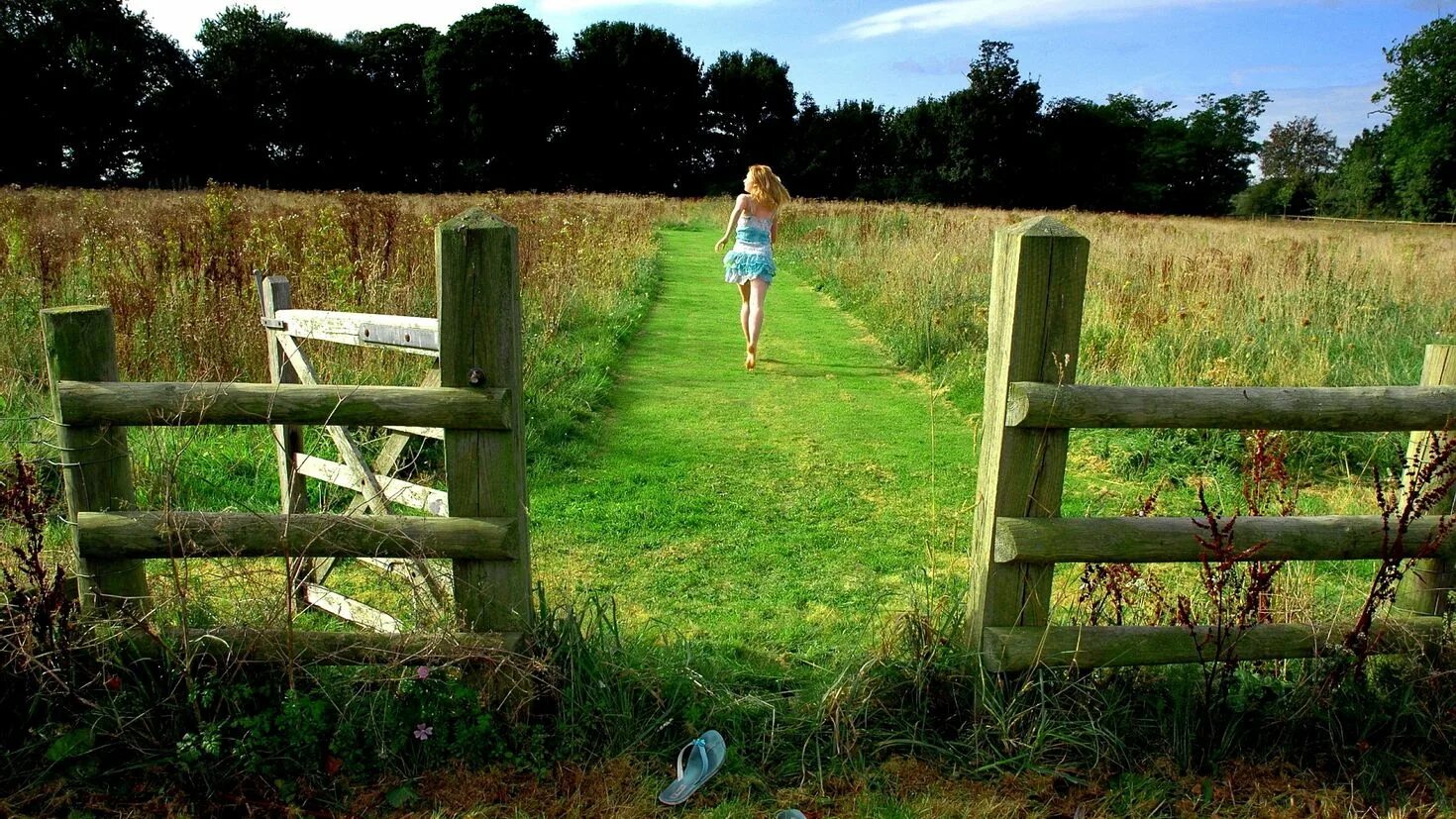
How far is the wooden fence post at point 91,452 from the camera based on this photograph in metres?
3.01

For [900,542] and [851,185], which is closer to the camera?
[900,542]

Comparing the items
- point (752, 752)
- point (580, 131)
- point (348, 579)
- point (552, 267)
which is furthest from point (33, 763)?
point (580, 131)

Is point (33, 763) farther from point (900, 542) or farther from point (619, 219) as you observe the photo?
point (619, 219)

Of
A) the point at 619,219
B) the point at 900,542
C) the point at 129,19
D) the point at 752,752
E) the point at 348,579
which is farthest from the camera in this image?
the point at 129,19

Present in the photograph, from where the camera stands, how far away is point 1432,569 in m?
3.39

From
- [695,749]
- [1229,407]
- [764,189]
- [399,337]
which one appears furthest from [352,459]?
[764,189]

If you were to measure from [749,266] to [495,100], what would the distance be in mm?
51946

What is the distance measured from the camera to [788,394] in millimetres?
8883

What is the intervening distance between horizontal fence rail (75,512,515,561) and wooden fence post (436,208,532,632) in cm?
10

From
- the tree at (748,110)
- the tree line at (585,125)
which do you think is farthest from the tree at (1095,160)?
the tree at (748,110)

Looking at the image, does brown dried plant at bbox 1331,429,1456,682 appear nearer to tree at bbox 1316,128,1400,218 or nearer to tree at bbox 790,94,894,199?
tree at bbox 1316,128,1400,218

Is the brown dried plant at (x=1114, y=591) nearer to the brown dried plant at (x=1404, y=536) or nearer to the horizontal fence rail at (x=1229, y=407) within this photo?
the horizontal fence rail at (x=1229, y=407)

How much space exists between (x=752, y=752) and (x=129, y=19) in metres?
55.7

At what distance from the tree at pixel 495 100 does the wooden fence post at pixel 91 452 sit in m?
52.7
